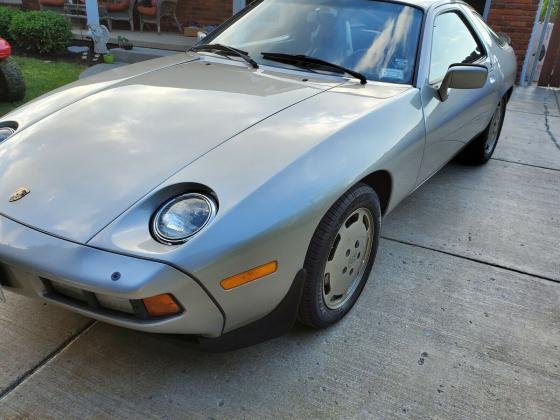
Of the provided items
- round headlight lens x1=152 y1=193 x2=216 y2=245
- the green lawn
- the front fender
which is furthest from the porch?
round headlight lens x1=152 y1=193 x2=216 y2=245

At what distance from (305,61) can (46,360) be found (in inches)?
79.5

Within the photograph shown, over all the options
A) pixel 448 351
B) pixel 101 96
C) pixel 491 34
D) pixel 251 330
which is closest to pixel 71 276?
pixel 251 330

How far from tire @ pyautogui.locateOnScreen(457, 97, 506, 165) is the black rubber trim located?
297cm

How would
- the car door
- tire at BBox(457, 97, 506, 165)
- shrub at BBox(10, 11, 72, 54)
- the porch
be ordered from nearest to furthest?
the car door, tire at BBox(457, 97, 506, 165), shrub at BBox(10, 11, 72, 54), the porch

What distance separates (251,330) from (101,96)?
143 centimetres

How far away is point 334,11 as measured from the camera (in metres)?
3.06

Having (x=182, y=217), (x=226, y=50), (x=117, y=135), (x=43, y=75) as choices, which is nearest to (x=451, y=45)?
(x=226, y=50)

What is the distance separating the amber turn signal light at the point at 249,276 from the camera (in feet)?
5.64

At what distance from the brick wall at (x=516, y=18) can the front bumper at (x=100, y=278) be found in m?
8.41

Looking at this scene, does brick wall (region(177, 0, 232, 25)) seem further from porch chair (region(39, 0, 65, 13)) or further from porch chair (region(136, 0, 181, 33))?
porch chair (region(39, 0, 65, 13))

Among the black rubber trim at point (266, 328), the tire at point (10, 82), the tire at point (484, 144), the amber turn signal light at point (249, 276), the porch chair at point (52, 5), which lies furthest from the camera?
the porch chair at point (52, 5)

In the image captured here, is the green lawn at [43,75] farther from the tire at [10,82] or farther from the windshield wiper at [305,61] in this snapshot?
the windshield wiper at [305,61]

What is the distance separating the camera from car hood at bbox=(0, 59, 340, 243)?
1812 mm

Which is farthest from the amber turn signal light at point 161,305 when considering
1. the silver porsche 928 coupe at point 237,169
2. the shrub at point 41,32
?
the shrub at point 41,32
